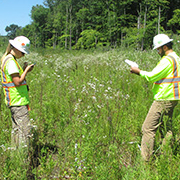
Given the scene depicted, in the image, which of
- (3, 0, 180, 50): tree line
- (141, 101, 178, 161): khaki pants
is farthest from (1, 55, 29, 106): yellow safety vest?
(3, 0, 180, 50): tree line

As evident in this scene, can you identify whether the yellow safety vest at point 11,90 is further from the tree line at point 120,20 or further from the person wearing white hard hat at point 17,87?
the tree line at point 120,20

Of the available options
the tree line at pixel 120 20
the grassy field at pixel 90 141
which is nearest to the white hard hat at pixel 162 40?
the grassy field at pixel 90 141

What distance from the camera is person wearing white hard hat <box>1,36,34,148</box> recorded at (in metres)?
2.92

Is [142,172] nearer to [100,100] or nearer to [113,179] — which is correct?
[113,179]

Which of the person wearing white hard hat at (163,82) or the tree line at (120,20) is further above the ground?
the tree line at (120,20)

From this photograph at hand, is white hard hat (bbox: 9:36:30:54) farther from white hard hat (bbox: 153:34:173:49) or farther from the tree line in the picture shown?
the tree line

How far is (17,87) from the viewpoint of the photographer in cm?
301

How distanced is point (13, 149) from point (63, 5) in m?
53.9

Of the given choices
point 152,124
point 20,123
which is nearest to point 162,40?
point 152,124

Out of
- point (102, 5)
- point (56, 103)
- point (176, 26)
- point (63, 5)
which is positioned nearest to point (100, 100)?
point (56, 103)

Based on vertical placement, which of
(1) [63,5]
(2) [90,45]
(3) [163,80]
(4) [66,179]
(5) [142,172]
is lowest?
(4) [66,179]

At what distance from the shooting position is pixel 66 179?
2.79 m

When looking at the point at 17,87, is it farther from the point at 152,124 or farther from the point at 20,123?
the point at 152,124

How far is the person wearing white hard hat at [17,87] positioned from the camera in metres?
2.92
